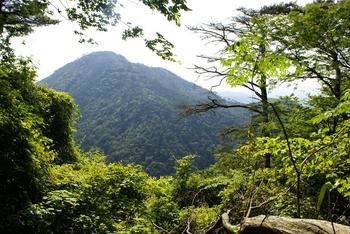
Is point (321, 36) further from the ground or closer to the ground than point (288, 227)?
further from the ground

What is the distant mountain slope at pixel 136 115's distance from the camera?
69.8 meters

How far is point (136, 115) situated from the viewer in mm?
85750

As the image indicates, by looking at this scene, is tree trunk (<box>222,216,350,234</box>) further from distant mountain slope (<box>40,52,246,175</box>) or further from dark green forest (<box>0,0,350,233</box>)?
distant mountain slope (<box>40,52,246,175</box>)

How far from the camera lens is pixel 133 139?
7438 cm

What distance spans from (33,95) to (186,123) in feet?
225

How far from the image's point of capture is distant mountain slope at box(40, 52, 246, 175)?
69.8m

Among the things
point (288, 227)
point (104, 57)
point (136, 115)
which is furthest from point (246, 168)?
point (104, 57)

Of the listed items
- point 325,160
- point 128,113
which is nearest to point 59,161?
point 325,160

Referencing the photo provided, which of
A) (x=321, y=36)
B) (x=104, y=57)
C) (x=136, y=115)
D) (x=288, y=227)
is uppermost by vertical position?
(x=104, y=57)

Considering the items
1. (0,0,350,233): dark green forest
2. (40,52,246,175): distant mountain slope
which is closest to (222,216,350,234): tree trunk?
(0,0,350,233): dark green forest

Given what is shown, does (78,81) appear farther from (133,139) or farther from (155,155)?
(155,155)

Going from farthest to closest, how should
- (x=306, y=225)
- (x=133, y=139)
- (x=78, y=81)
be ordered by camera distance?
(x=78, y=81)
(x=133, y=139)
(x=306, y=225)

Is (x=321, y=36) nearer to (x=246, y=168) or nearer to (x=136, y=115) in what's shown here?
(x=246, y=168)

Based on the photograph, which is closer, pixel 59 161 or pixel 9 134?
pixel 9 134
